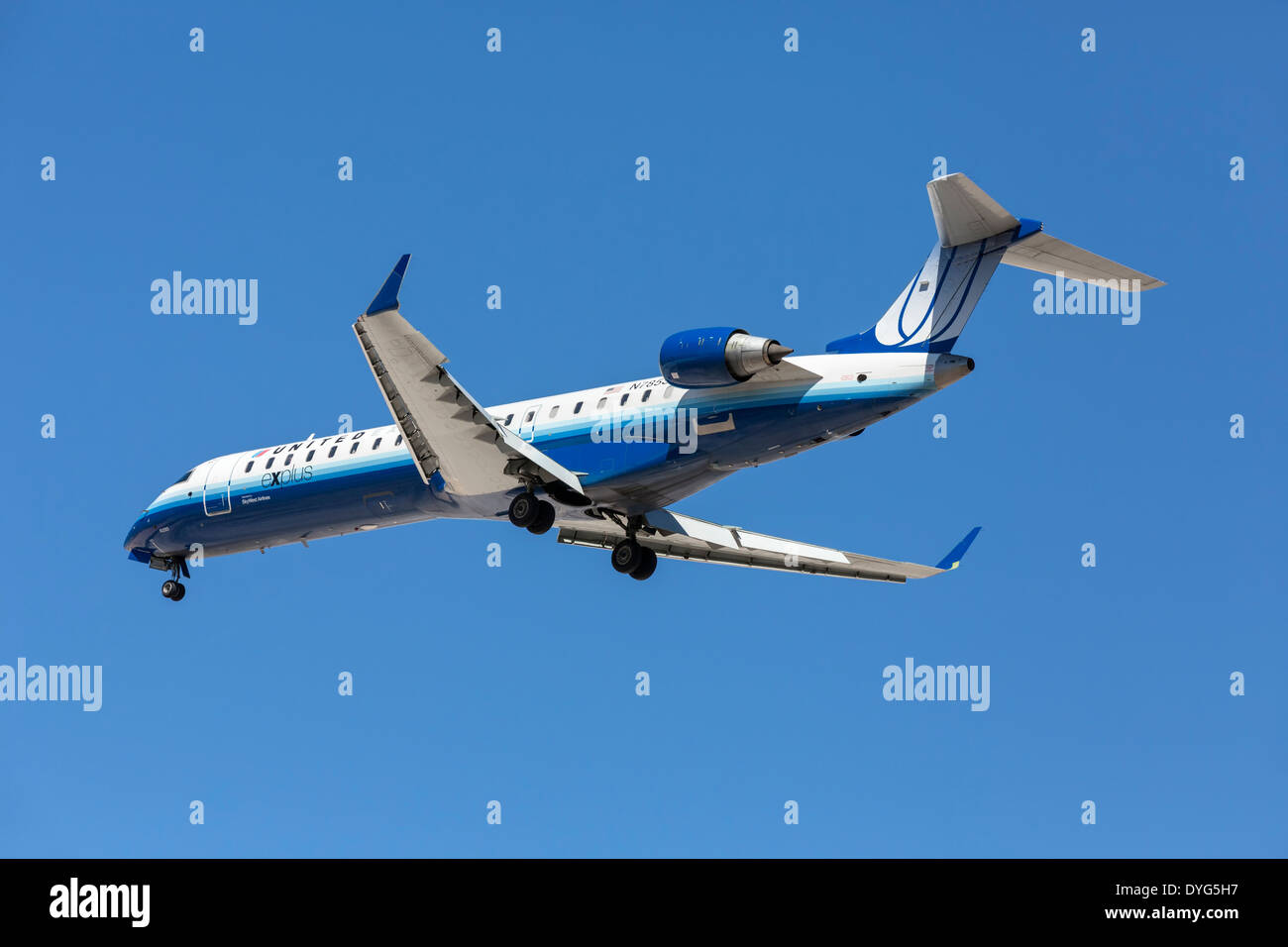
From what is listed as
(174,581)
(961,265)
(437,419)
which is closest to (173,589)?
(174,581)

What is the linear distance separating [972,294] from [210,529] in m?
16.4

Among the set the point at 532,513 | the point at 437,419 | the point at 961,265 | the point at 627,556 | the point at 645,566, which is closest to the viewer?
the point at 961,265

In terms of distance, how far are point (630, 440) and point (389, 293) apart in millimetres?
4925

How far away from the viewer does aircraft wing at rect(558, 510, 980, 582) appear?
27.7 meters

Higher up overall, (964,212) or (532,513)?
(964,212)

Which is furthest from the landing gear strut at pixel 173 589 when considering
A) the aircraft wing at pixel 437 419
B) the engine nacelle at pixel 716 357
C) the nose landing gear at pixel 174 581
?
the engine nacelle at pixel 716 357

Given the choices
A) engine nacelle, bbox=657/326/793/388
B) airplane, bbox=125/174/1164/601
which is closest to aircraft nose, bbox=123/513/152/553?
airplane, bbox=125/174/1164/601

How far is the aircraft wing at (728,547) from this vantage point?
90.8 feet

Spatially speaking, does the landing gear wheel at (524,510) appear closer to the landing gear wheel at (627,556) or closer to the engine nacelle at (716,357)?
the landing gear wheel at (627,556)

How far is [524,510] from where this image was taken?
82.2 feet

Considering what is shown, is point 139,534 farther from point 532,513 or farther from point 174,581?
point 532,513

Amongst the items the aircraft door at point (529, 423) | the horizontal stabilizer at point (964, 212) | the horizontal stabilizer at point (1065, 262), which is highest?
the horizontal stabilizer at point (964, 212)

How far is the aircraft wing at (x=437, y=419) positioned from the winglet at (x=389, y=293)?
0.6 inches
